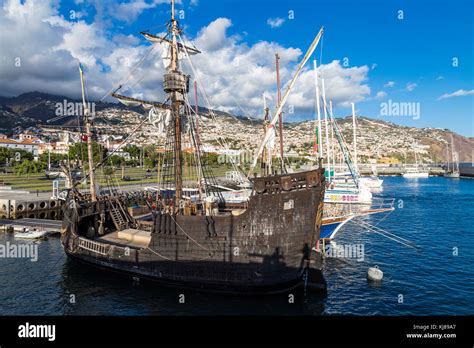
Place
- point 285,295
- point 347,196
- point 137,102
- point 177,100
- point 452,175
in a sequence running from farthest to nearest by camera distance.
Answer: point 452,175 < point 347,196 < point 137,102 < point 177,100 < point 285,295

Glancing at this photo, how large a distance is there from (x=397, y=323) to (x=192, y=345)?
6.59 meters

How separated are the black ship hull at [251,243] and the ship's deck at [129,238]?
12.4ft

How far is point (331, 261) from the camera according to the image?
25.1m

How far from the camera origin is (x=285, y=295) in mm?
17719

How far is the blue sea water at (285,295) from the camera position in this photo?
1680cm

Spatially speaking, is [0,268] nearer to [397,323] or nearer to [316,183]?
[316,183]

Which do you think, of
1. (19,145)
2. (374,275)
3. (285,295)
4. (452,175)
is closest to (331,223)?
(374,275)

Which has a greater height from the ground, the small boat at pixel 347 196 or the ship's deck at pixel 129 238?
the small boat at pixel 347 196

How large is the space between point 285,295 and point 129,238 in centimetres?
1306

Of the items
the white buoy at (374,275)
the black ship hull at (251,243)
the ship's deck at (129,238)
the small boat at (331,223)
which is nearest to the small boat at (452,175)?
the small boat at (331,223)

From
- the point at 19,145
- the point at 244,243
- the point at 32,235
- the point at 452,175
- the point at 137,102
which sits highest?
the point at 19,145

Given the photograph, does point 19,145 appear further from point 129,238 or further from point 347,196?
point 347,196

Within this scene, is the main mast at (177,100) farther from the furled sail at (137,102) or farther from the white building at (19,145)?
the white building at (19,145)

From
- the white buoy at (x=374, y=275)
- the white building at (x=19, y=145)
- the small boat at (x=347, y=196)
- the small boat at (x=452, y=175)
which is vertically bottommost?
the white buoy at (x=374, y=275)
